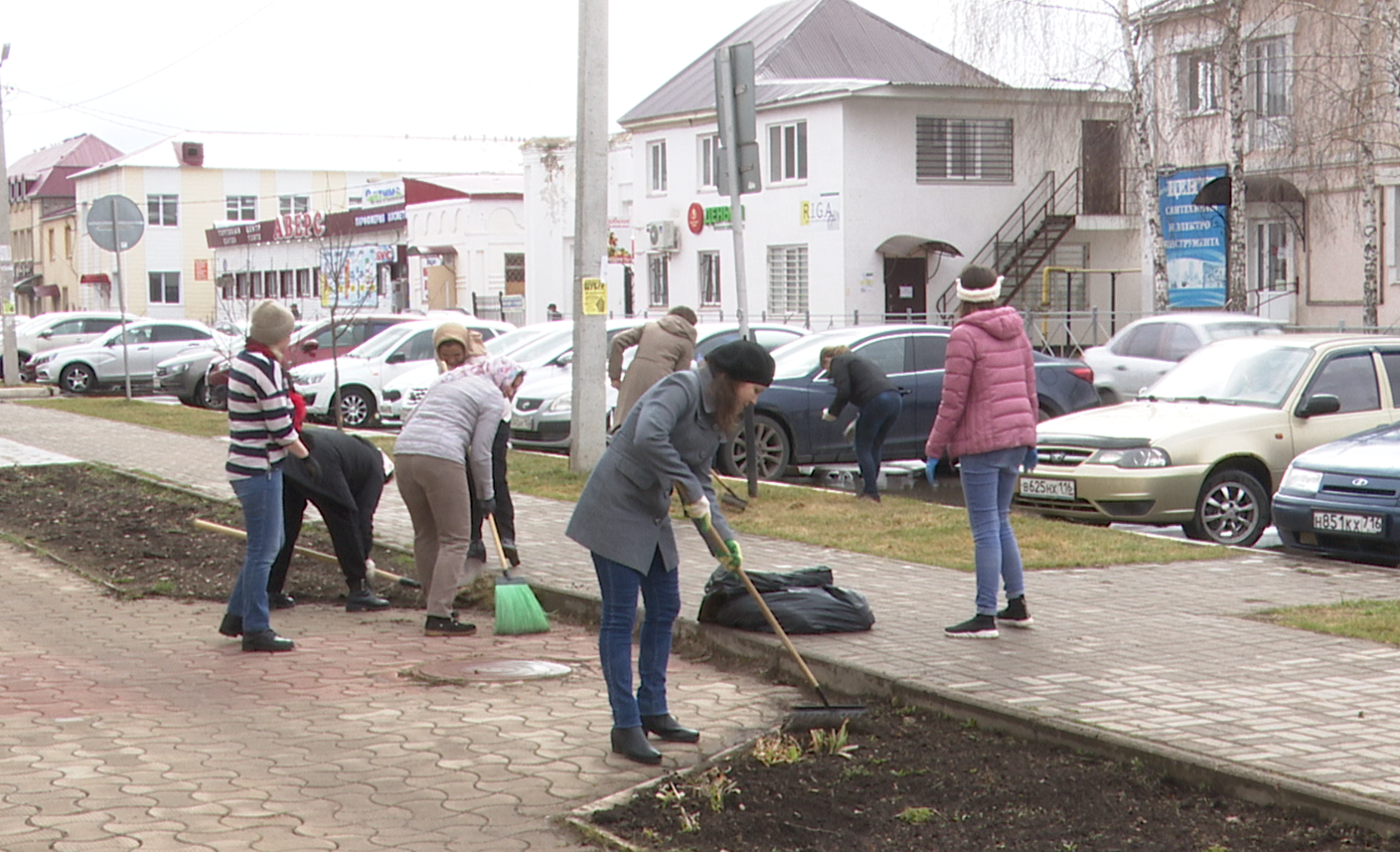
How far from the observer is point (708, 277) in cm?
4528

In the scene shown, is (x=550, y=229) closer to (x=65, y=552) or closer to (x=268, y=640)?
(x=65, y=552)

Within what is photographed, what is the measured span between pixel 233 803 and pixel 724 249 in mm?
39203

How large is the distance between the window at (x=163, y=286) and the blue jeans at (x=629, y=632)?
83755mm

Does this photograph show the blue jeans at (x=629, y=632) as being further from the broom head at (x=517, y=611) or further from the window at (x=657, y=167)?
the window at (x=657, y=167)

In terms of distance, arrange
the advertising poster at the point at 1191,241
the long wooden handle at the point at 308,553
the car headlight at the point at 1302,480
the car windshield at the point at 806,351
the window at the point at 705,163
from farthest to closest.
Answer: the window at the point at 705,163 < the advertising poster at the point at 1191,241 < the car windshield at the point at 806,351 < the car headlight at the point at 1302,480 < the long wooden handle at the point at 308,553

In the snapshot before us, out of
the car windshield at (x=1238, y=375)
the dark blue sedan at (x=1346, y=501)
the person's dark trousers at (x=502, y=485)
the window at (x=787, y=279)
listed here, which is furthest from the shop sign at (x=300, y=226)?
the dark blue sedan at (x=1346, y=501)

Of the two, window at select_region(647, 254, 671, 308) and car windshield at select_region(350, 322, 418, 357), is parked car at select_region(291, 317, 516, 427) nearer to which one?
car windshield at select_region(350, 322, 418, 357)

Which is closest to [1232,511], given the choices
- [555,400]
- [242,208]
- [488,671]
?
[488,671]

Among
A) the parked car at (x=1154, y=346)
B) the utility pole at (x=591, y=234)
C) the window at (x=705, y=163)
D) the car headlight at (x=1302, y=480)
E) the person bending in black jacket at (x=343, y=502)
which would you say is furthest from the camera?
the window at (x=705, y=163)

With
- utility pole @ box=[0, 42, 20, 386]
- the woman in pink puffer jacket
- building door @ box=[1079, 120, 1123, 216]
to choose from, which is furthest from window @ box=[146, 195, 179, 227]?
the woman in pink puffer jacket

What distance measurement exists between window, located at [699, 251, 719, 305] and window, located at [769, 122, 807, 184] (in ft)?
11.7

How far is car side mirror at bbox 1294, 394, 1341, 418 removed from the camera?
12.4m

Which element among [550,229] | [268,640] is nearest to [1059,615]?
[268,640]

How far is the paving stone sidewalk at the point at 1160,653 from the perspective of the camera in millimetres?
5965
